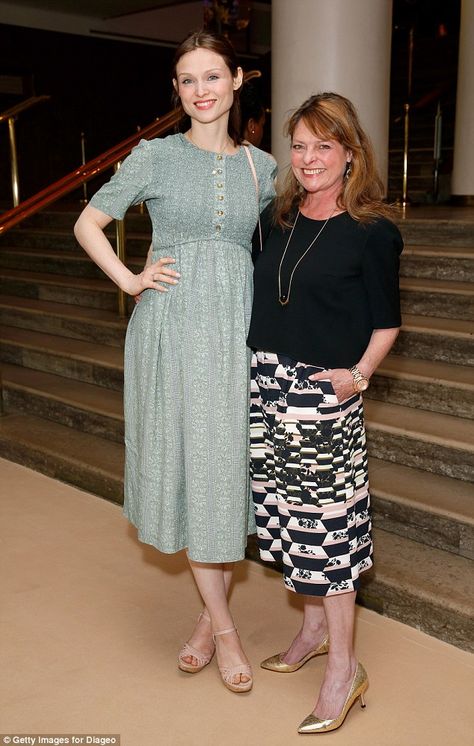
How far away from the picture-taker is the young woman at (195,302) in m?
2.17

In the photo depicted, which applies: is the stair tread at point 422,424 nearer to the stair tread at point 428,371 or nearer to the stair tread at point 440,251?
the stair tread at point 428,371

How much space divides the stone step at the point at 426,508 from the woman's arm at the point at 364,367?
1.01 metres

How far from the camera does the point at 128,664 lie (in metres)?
2.51

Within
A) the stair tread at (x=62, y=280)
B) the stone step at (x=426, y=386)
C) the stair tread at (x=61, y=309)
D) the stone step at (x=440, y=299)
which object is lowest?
the stone step at (x=426, y=386)

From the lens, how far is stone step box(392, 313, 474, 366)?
12.2ft

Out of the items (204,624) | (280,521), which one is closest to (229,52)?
(280,521)

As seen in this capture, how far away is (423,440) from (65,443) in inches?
74.4

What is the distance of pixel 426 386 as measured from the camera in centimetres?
353

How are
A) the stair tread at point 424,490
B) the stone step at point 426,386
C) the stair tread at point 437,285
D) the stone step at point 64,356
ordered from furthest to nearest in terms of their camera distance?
1. the stone step at point 64,356
2. the stair tread at point 437,285
3. the stone step at point 426,386
4. the stair tread at point 424,490

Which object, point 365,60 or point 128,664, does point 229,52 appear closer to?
point 128,664

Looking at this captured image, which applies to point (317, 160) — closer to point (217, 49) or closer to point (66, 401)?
point (217, 49)

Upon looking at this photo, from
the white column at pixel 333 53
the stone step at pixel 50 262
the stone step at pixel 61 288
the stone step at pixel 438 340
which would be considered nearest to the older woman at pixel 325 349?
the stone step at pixel 438 340

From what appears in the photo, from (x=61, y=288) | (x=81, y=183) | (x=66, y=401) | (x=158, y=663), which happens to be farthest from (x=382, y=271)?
(x=61, y=288)

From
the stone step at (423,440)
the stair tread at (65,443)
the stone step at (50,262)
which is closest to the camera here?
the stone step at (423,440)
